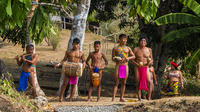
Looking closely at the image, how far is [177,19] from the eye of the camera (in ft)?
29.9

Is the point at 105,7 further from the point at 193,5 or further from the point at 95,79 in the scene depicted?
the point at 95,79

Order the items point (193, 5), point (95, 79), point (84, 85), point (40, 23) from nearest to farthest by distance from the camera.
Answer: point (40, 23), point (95, 79), point (193, 5), point (84, 85)

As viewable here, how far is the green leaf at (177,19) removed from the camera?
8.89m

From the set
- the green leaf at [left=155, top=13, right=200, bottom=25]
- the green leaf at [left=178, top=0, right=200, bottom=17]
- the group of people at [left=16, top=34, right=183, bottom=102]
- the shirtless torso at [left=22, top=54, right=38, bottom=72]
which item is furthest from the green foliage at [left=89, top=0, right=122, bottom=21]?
the shirtless torso at [left=22, top=54, right=38, bottom=72]

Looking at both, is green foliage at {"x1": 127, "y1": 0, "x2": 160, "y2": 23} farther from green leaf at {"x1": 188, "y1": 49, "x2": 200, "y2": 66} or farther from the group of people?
green leaf at {"x1": 188, "y1": 49, "x2": 200, "y2": 66}

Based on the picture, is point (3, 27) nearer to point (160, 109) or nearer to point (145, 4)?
point (145, 4)

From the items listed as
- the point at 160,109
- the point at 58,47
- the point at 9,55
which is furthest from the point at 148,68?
the point at 58,47

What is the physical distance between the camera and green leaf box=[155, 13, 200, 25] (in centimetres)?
889

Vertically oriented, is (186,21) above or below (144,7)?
above

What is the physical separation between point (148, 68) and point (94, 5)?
15.9 feet

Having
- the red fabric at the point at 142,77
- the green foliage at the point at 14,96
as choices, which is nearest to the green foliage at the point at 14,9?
the green foliage at the point at 14,96

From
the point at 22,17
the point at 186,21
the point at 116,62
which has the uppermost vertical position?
the point at 186,21

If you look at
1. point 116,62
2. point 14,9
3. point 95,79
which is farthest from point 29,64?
point 14,9

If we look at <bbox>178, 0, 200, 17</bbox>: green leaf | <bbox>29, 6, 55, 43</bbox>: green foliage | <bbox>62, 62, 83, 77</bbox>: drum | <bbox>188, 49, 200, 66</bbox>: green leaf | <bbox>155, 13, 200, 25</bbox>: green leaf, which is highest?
<bbox>178, 0, 200, 17</bbox>: green leaf
